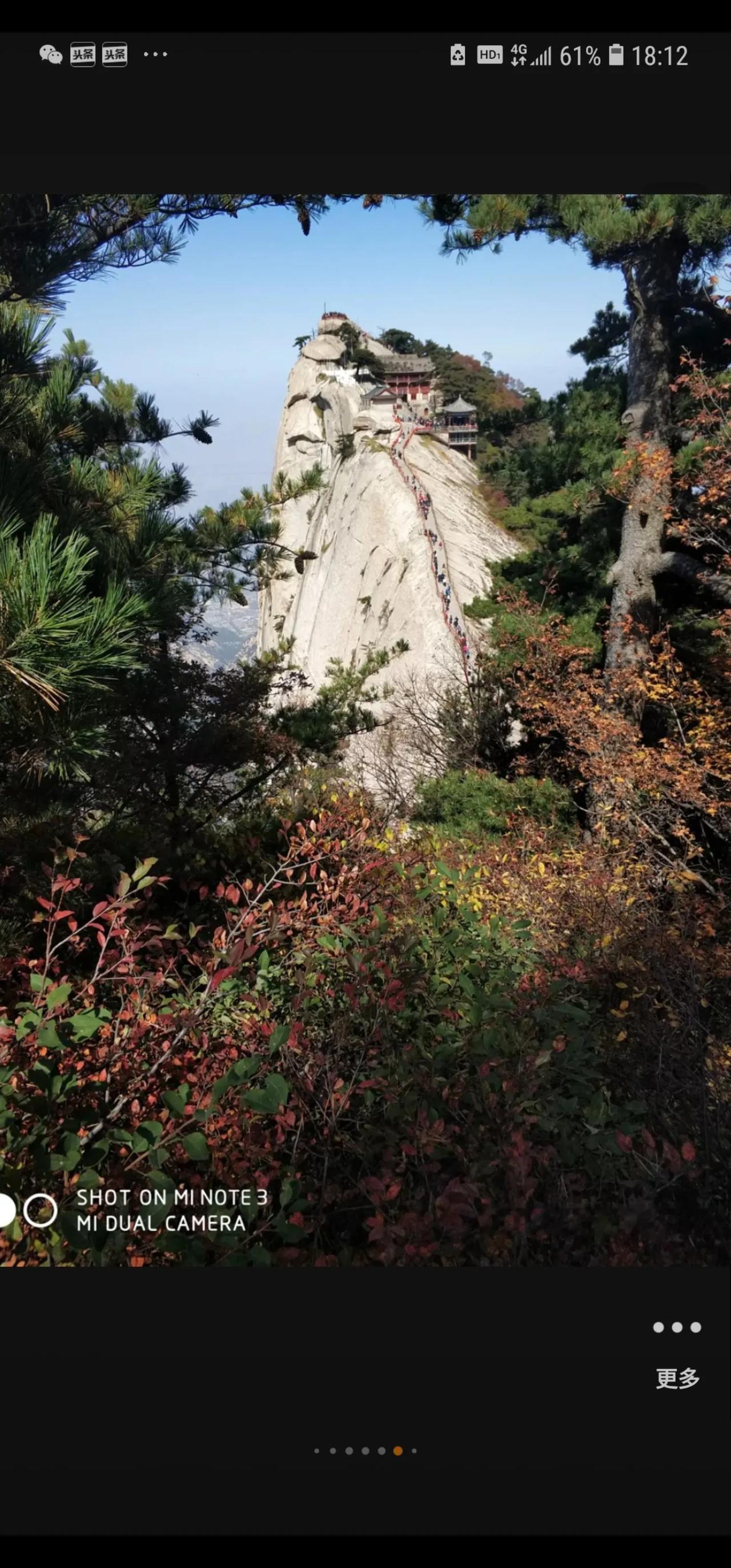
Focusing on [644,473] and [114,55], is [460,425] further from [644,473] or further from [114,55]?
[114,55]

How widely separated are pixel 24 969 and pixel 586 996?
7.78 ft

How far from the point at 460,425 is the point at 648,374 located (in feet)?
36.3

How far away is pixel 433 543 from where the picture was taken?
46.7 ft

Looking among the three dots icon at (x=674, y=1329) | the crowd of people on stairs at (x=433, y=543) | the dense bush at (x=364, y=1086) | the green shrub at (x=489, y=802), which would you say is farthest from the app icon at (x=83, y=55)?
the crowd of people on stairs at (x=433, y=543)

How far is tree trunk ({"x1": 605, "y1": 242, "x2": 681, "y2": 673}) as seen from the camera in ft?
25.1

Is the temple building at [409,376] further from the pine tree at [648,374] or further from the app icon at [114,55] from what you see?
the app icon at [114,55]

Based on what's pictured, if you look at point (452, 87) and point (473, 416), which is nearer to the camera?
point (452, 87)

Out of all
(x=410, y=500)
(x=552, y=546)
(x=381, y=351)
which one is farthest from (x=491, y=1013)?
(x=381, y=351)

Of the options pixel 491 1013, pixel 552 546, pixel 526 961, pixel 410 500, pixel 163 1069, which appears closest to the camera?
pixel 163 1069

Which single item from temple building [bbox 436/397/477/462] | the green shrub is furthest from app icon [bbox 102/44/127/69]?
temple building [bbox 436/397/477/462]

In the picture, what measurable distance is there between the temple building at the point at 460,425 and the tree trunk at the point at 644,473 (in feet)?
30.4

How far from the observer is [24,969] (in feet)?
12.1

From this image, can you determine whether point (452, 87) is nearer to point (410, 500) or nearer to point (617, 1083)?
point (617, 1083)

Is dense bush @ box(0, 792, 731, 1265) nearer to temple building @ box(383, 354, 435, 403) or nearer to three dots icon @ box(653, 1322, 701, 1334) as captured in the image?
three dots icon @ box(653, 1322, 701, 1334)
